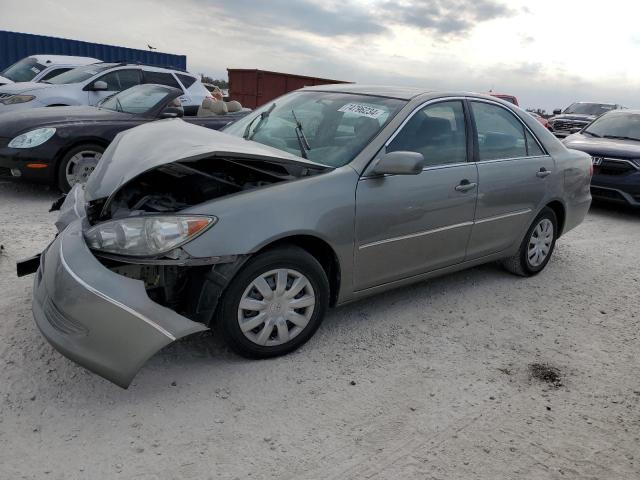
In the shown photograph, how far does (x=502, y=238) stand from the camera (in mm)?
4457

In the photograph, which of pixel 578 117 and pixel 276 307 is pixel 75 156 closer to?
pixel 276 307

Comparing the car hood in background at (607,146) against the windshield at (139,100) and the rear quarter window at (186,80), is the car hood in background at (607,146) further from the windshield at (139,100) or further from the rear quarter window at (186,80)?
the rear quarter window at (186,80)

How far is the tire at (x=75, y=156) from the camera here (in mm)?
6176

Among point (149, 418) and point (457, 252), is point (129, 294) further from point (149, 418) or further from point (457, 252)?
point (457, 252)

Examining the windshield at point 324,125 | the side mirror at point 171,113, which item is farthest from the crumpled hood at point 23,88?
the windshield at point 324,125

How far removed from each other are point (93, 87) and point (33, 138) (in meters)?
3.29

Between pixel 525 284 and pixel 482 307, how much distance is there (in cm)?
83

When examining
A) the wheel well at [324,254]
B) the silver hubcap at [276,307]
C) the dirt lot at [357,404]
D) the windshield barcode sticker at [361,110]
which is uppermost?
the windshield barcode sticker at [361,110]

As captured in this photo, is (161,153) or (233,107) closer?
(161,153)

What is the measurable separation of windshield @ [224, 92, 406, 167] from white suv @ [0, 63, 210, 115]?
188 inches

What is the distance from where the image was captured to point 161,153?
9.86 feet

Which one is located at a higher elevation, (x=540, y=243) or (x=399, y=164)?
(x=399, y=164)

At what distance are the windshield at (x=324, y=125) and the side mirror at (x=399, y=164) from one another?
221 mm

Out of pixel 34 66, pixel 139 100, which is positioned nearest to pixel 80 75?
pixel 139 100
